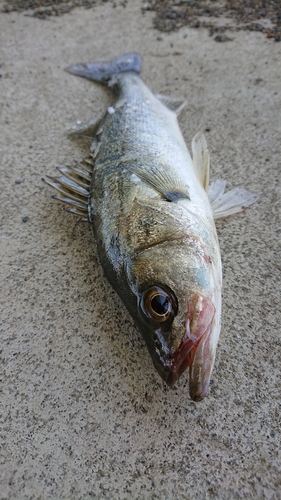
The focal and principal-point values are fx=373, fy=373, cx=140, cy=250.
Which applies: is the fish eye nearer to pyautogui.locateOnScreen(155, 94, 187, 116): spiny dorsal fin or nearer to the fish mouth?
the fish mouth

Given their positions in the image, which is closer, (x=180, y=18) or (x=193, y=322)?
(x=193, y=322)

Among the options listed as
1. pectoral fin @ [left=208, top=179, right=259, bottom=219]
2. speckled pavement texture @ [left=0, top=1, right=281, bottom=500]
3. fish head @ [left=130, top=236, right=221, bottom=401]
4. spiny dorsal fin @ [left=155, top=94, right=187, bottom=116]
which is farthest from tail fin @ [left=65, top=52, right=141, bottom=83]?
fish head @ [left=130, top=236, right=221, bottom=401]

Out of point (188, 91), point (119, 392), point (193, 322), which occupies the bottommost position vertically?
point (119, 392)

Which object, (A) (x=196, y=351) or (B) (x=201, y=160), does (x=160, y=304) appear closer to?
(A) (x=196, y=351)

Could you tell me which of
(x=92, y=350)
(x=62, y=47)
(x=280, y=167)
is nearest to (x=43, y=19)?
(x=62, y=47)

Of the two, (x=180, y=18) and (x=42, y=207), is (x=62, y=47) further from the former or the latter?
(x=42, y=207)

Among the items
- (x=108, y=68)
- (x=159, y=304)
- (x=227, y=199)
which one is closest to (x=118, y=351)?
(x=159, y=304)
